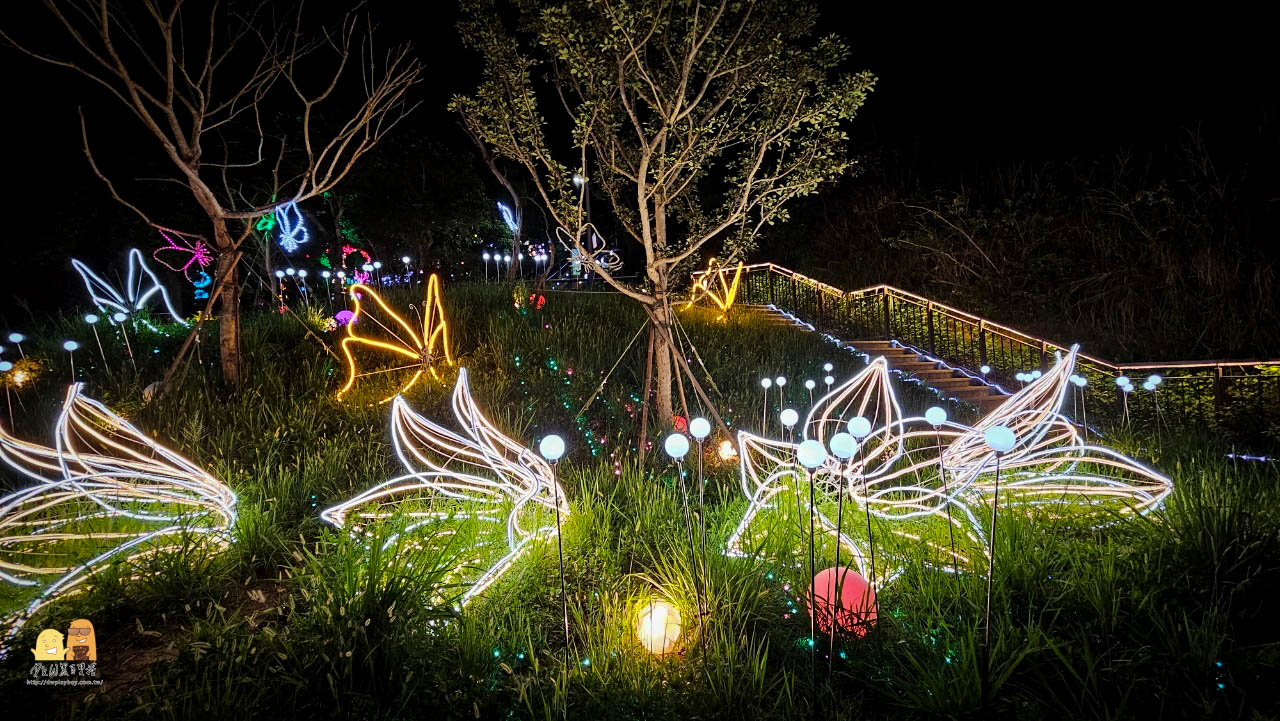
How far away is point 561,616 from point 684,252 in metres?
3.52

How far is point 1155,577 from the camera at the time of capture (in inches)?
118

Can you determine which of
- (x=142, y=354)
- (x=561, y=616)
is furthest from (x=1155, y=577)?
(x=142, y=354)

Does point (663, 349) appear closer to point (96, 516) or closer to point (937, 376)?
point (96, 516)

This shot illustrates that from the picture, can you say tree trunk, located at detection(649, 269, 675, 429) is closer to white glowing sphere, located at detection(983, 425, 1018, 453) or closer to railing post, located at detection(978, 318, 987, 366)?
white glowing sphere, located at detection(983, 425, 1018, 453)

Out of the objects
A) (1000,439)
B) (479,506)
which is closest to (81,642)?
(479,506)

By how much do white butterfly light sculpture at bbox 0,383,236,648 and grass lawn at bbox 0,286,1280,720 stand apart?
0.11 meters

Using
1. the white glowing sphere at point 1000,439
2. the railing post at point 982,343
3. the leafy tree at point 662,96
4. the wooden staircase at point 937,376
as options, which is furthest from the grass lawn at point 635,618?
the railing post at point 982,343

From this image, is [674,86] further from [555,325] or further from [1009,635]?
[1009,635]

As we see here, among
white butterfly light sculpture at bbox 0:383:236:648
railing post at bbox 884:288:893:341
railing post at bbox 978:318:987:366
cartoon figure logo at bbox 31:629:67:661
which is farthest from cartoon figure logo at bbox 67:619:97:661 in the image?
railing post at bbox 884:288:893:341

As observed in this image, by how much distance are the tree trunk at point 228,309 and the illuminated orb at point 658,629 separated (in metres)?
5.38

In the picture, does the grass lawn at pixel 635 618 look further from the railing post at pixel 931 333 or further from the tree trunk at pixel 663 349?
the railing post at pixel 931 333

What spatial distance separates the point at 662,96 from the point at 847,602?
459 centimetres

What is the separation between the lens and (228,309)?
19.8 feet

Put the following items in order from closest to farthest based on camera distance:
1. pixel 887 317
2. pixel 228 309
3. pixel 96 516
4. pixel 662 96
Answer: pixel 96 516
pixel 662 96
pixel 228 309
pixel 887 317
